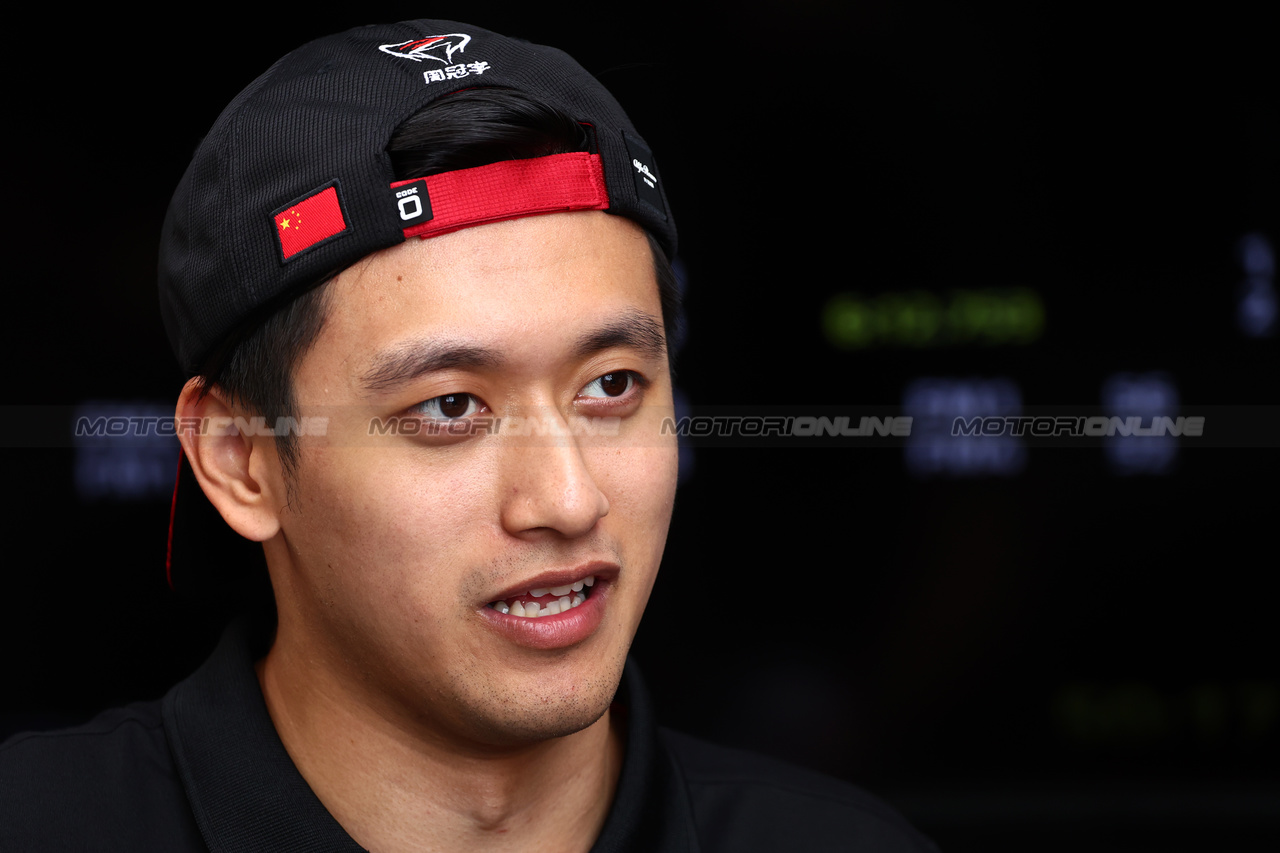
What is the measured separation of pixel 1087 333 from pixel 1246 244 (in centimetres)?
45

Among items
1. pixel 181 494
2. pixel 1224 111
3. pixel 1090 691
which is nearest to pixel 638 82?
pixel 1224 111

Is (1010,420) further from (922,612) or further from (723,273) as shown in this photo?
(723,273)

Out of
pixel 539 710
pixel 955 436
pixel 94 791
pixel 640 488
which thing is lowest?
pixel 955 436

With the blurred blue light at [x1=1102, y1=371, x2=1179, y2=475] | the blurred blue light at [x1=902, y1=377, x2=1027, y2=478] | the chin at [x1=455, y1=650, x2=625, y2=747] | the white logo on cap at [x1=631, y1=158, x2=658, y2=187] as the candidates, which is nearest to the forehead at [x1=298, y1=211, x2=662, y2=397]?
the white logo on cap at [x1=631, y1=158, x2=658, y2=187]

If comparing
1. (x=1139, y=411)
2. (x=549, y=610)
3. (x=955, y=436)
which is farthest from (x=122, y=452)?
(x=1139, y=411)

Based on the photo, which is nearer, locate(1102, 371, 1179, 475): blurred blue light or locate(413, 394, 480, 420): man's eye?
locate(413, 394, 480, 420): man's eye

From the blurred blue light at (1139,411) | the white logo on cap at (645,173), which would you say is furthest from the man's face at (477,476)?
the blurred blue light at (1139,411)

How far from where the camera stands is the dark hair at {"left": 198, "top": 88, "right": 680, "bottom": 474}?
1.16 meters

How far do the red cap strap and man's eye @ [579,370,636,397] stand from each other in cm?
18

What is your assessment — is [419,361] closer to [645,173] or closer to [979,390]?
[645,173]

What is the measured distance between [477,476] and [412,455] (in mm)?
67

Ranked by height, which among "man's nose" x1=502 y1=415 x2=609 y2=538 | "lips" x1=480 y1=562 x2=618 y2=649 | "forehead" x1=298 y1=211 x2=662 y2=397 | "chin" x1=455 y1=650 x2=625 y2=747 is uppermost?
"forehead" x1=298 y1=211 x2=662 y2=397

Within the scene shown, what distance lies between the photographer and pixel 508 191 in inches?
45.4

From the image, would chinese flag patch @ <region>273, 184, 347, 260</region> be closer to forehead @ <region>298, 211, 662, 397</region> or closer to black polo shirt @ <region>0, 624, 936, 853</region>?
forehead @ <region>298, 211, 662, 397</region>
